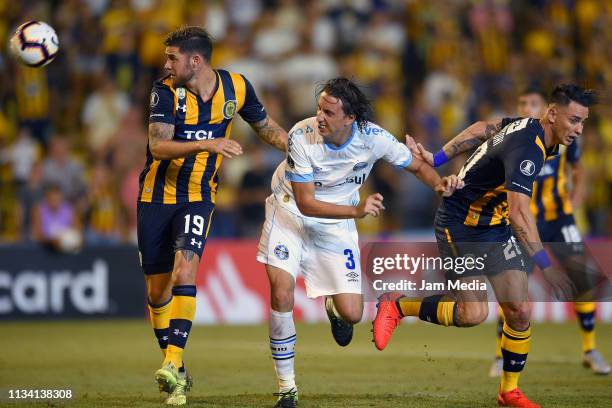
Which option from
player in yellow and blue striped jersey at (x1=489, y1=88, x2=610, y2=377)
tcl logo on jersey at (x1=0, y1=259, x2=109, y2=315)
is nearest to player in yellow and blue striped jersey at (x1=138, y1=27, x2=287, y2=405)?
player in yellow and blue striped jersey at (x1=489, y1=88, x2=610, y2=377)

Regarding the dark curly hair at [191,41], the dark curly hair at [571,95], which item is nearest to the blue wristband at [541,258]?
the dark curly hair at [571,95]

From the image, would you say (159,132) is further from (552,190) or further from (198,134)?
(552,190)

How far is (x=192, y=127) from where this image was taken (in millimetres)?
8672

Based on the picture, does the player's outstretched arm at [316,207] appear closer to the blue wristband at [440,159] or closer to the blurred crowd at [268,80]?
the blue wristband at [440,159]

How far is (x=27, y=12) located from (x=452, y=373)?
11159 millimetres

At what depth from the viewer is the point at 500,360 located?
33.8 feet

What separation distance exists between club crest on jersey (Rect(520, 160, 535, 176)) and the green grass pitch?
182cm

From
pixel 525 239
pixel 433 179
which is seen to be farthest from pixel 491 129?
pixel 525 239

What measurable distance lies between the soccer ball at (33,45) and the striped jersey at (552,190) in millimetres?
4957

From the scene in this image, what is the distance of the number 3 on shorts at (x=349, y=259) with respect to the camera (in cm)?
846

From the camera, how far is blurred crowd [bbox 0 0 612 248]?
52.1 feet

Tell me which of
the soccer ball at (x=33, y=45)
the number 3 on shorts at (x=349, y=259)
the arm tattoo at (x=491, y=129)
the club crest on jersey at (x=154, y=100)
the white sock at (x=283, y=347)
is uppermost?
the soccer ball at (x=33, y=45)

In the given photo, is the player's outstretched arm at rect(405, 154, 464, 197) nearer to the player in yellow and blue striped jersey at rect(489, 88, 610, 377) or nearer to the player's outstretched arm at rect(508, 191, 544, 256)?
the player's outstretched arm at rect(508, 191, 544, 256)

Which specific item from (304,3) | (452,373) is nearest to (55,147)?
(304,3)
